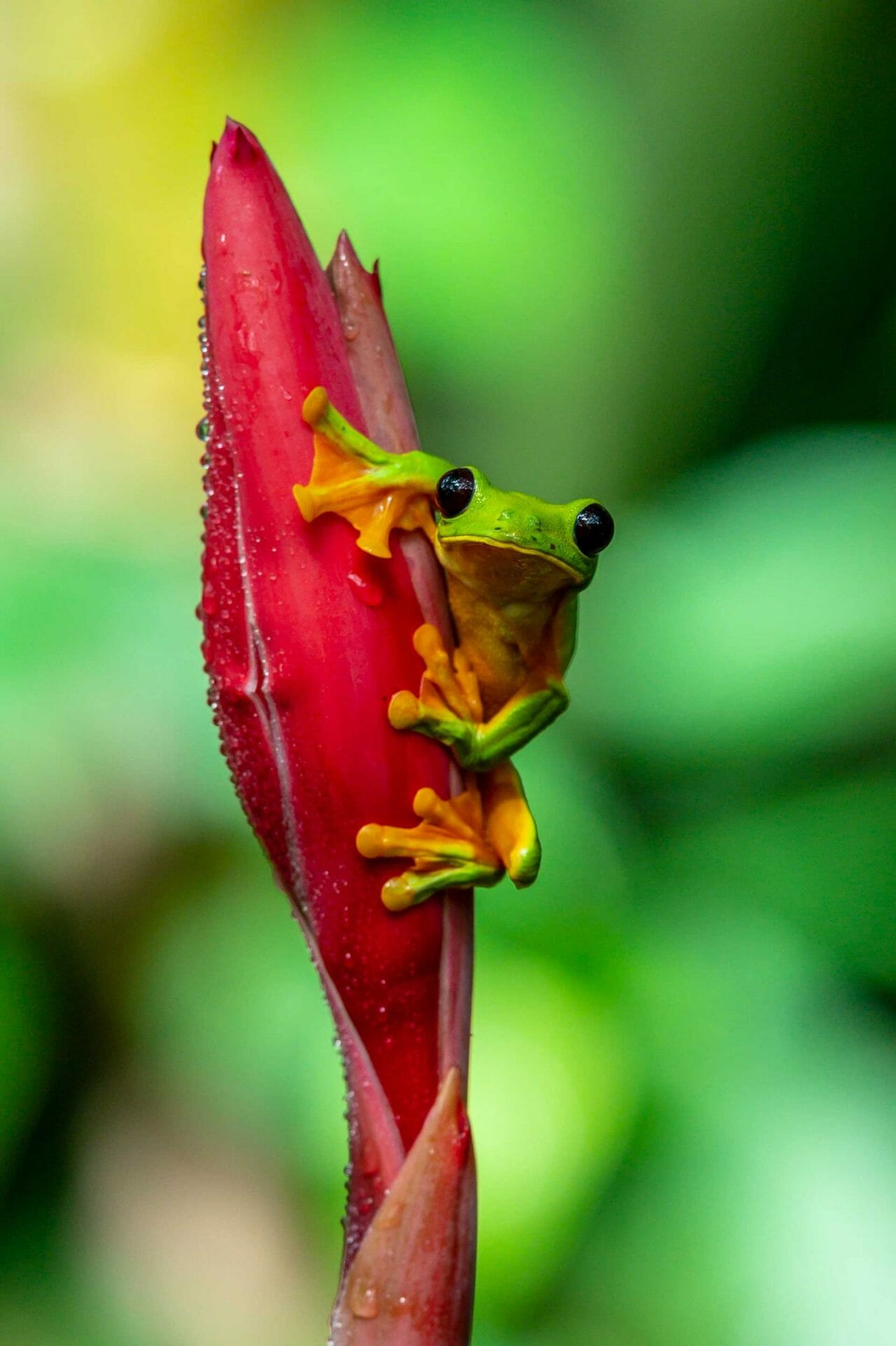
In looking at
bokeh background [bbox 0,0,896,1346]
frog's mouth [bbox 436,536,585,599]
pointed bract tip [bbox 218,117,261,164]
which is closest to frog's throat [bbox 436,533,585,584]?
frog's mouth [bbox 436,536,585,599]

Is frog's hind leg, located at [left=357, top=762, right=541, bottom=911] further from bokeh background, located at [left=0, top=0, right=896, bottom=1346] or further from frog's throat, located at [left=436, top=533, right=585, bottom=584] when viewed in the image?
bokeh background, located at [left=0, top=0, right=896, bottom=1346]

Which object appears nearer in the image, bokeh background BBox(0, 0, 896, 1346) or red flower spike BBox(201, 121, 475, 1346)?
red flower spike BBox(201, 121, 475, 1346)

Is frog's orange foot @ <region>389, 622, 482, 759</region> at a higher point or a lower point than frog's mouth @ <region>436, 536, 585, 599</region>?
lower

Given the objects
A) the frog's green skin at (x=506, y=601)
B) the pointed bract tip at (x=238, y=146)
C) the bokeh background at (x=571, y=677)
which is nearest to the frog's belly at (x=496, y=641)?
the frog's green skin at (x=506, y=601)

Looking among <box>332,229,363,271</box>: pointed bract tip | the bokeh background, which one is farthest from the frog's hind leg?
the bokeh background

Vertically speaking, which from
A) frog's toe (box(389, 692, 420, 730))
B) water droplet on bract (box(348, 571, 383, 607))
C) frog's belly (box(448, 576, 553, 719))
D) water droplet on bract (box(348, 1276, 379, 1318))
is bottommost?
water droplet on bract (box(348, 1276, 379, 1318))

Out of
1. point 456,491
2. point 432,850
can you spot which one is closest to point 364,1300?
point 432,850

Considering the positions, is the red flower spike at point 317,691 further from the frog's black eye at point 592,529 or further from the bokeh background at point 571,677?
the bokeh background at point 571,677

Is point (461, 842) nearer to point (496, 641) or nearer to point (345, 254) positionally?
point (496, 641)
